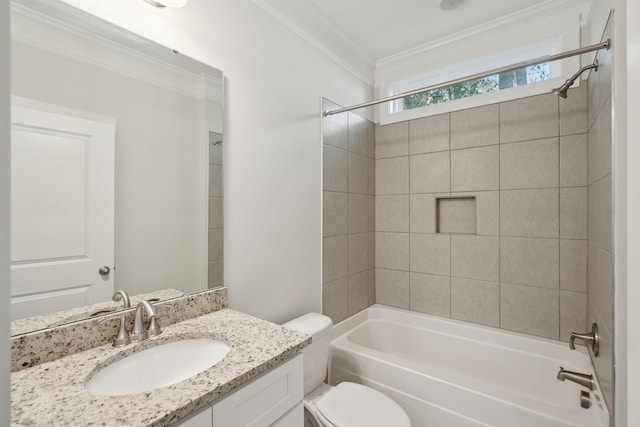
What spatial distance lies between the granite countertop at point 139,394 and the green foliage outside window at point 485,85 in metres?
1.92

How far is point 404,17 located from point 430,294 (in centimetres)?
204

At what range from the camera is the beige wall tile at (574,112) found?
72.6 inches

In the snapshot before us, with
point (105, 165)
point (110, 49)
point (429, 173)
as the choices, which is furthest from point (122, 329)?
point (429, 173)

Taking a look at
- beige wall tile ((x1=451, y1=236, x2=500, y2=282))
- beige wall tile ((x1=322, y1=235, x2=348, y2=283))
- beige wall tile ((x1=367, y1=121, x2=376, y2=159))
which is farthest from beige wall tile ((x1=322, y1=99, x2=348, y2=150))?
beige wall tile ((x1=451, y1=236, x2=500, y2=282))

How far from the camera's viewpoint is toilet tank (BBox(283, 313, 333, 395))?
1627 millimetres

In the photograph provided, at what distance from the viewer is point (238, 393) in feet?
2.83

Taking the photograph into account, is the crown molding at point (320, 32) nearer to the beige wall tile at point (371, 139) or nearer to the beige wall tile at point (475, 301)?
the beige wall tile at point (371, 139)

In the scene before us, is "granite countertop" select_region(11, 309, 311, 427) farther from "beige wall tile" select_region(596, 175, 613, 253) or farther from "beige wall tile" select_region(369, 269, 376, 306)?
"beige wall tile" select_region(369, 269, 376, 306)

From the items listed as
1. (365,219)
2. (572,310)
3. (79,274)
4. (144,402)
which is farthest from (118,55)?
(572,310)

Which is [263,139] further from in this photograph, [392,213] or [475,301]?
[475,301]

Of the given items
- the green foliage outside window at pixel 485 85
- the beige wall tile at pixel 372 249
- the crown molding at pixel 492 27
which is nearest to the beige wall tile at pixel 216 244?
the beige wall tile at pixel 372 249

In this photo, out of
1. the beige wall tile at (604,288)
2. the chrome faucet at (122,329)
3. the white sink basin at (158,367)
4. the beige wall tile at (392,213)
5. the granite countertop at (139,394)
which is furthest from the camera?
the beige wall tile at (392,213)

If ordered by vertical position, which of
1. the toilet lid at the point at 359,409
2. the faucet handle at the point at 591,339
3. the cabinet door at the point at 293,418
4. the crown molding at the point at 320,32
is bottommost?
the toilet lid at the point at 359,409

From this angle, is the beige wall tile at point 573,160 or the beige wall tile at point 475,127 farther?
the beige wall tile at point 475,127
